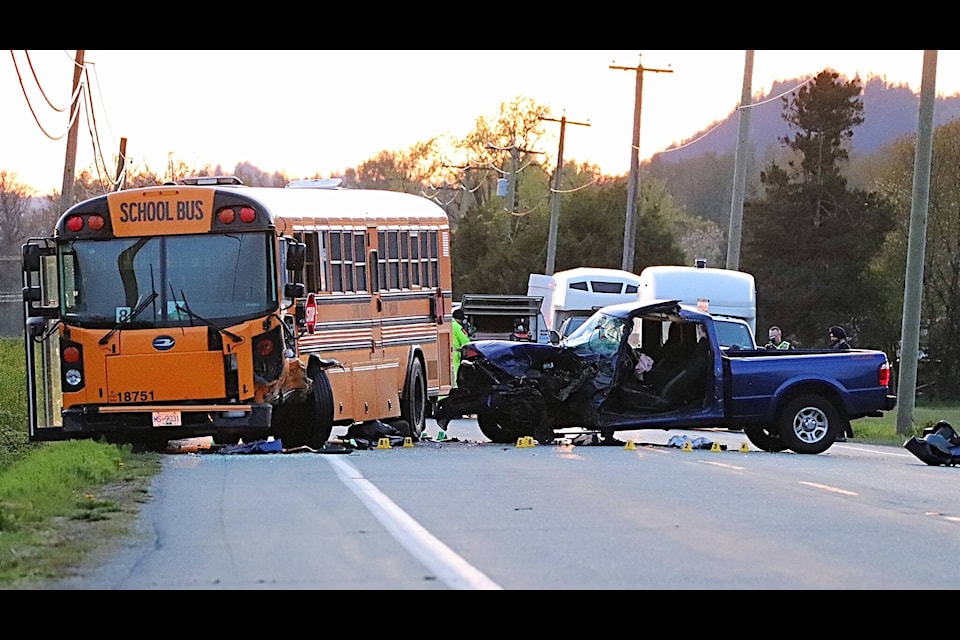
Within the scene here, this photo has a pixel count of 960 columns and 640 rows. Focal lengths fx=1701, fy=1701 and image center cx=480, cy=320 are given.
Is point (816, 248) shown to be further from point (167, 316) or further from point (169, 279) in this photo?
point (167, 316)

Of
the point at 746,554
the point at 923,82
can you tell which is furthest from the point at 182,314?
the point at 923,82

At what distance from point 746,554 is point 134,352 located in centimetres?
1034

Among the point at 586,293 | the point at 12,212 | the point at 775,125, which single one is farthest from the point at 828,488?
the point at 775,125

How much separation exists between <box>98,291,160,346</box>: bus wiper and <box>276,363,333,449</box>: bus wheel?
2.35 meters

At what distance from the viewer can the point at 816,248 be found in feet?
243

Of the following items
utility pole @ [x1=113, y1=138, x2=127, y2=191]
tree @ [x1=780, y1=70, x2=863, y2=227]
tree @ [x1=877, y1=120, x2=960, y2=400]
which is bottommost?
tree @ [x1=877, y1=120, x2=960, y2=400]

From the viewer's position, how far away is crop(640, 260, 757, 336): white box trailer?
113 feet

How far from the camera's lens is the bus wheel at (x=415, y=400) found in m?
24.3

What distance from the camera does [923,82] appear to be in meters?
29.9

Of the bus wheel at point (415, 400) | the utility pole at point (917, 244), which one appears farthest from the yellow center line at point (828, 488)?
the utility pole at point (917, 244)

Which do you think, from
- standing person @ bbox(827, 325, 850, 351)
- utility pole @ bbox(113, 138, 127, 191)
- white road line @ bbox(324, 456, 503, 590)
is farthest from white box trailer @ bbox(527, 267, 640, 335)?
white road line @ bbox(324, 456, 503, 590)

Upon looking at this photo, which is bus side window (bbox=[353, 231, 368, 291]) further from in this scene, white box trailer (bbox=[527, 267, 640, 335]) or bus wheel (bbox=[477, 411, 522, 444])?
white box trailer (bbox=[527, 267, 640, 335])
